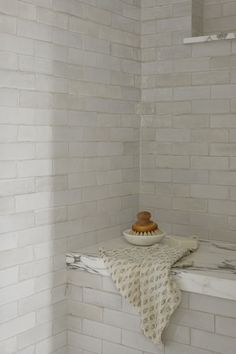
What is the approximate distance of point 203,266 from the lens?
6.90ft

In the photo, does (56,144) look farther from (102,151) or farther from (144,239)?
(144,239)

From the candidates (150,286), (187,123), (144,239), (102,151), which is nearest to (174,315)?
(150,286)

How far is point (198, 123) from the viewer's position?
2.56 m

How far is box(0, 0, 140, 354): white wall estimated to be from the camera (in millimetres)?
2037

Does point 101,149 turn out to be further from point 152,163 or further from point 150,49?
point 150,49

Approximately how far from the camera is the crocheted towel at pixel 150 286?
201 cm

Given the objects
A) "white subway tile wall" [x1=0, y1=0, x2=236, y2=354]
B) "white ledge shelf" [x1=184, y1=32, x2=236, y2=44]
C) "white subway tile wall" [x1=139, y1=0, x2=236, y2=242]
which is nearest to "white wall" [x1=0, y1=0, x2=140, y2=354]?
"white subway tile wall" [x1=0, y1=0, x2=236, y2=354]

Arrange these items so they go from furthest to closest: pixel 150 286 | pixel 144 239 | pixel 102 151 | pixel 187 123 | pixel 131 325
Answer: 1. pixel 187 123
2. pixel 102 151
3. pixel 144 239
4. pixel 131 325
5. pixel 150 286

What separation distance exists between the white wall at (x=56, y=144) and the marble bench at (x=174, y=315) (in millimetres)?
81

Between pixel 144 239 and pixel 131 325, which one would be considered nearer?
pixel 131 325

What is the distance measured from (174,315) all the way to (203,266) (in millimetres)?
232

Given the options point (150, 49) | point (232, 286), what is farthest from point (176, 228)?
point (150, 49)

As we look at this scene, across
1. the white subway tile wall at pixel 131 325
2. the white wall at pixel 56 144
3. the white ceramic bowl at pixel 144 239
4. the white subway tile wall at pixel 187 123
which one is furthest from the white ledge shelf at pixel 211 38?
the white subway tile wall at pixel 131 325

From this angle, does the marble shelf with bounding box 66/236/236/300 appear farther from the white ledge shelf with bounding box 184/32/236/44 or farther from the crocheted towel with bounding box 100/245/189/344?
the white ledge shelf with bounding box 184/32/236/44
